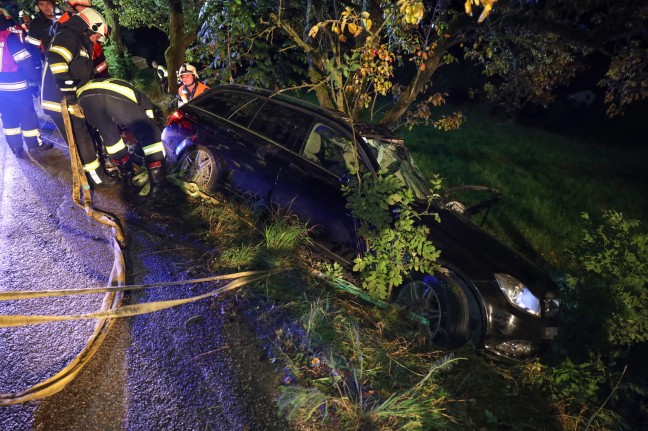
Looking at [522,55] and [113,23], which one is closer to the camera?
[522,55]

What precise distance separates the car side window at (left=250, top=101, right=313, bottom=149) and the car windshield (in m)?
0.70

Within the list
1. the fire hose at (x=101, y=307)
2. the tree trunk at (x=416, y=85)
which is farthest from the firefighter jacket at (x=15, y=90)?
the tree trunk at (x=416, y=85)

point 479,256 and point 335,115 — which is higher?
point 335,115

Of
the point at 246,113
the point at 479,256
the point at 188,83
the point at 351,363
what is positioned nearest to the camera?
the point at 351,363

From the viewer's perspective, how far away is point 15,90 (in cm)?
552

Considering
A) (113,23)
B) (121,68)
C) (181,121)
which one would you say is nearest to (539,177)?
(181,121)

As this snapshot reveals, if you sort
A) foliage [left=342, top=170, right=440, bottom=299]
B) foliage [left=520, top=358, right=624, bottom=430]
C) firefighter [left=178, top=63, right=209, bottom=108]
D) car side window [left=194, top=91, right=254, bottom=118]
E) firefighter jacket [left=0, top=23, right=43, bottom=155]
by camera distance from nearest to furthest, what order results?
foliage [left=520, top=358, right=624, bottom=430] → foliage [left=342, top=170, right=440, bottom=299] → car side window [left=194, top=91, right=254, bottom=118] → firefighter jacket [left=0, top=23, right=43, bottom=155] → firefighter [left=178, top=63, right=209, bottom=108]

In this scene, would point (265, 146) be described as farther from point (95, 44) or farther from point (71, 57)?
point (95, 44)

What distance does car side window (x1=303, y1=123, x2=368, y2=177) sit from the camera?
13.0 ft

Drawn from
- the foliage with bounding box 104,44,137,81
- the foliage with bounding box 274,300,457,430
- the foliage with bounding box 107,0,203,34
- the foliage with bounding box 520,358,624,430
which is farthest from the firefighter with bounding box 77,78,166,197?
the foliage with bounding box 104,44,137,81

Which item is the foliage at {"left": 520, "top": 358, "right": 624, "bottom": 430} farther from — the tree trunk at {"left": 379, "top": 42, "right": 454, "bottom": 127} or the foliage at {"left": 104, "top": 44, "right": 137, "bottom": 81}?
the foliage at {"left": 104, "top": 44, "right": 137, "bottom": 81}

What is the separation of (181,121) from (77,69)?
1168 mm

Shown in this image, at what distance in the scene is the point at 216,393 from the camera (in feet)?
7.64

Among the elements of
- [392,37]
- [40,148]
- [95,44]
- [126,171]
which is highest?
[392,37]
